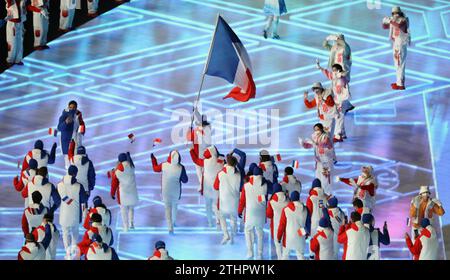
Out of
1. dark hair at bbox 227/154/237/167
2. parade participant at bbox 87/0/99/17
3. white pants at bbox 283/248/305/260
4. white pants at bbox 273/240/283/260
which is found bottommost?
white pants at bbox 283/248/305/260

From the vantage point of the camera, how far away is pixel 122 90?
36.3 metres

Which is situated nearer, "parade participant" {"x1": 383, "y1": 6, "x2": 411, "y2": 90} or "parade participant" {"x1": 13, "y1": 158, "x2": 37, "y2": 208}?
"parade participant" {"x1": 13, "y1": 158, "x2": 37, "y2": 208}

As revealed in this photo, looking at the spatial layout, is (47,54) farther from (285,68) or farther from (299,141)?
(299,141)

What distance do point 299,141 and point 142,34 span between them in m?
8.77

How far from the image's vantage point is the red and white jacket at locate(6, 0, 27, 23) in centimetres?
3669

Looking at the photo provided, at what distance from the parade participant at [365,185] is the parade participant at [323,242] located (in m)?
2.16

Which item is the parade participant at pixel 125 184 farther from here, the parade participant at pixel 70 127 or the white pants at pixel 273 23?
the white pants at pixel 273 23

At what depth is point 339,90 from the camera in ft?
111

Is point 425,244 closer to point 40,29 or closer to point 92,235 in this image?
point 92,235

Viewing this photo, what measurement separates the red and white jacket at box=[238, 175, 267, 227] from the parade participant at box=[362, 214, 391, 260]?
6.80 ft

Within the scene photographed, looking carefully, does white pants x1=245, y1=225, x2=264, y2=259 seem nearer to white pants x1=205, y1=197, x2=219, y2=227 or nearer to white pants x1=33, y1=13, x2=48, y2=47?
white pants x1=205, y1=197, x2=219, y2=227

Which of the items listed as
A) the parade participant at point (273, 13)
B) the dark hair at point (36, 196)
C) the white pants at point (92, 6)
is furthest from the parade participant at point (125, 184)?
the white pants at point (92, 6)

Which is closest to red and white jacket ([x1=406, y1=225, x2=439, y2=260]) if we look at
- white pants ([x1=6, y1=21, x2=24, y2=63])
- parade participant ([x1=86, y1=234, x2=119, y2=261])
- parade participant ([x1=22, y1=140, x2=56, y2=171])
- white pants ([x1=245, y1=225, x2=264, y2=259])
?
white pants ([x1=245, y1=225, x2=264, y2=259])
